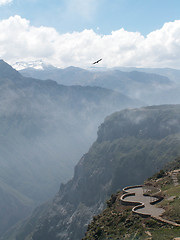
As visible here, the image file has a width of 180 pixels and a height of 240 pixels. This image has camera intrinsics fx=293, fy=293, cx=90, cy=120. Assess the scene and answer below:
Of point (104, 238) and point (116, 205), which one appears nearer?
point (104, 238)

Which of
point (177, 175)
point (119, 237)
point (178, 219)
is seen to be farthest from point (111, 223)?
point (177, 175)

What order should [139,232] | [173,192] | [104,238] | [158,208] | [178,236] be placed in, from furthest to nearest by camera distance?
[173,192] < [158,208] < [104,238] < [139,232] < [178,236]

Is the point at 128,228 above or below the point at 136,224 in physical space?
below

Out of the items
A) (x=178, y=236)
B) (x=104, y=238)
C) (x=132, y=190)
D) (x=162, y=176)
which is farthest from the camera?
(x=162, y=176)

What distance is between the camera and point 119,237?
4844 cm

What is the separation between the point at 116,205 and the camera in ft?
221

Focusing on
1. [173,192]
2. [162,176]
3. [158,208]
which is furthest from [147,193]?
[162,176]

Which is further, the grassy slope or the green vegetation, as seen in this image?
the grassy slope

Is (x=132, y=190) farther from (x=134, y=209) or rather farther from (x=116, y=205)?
(x=134, y=209)

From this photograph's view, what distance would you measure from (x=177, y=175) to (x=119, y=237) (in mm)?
39490

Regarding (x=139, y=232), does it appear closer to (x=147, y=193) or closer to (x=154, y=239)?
(x=154, y=239)

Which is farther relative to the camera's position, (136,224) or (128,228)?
(128,228)

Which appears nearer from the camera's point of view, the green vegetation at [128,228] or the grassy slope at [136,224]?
the green vegetation at [128,228]

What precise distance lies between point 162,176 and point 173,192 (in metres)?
23.6
